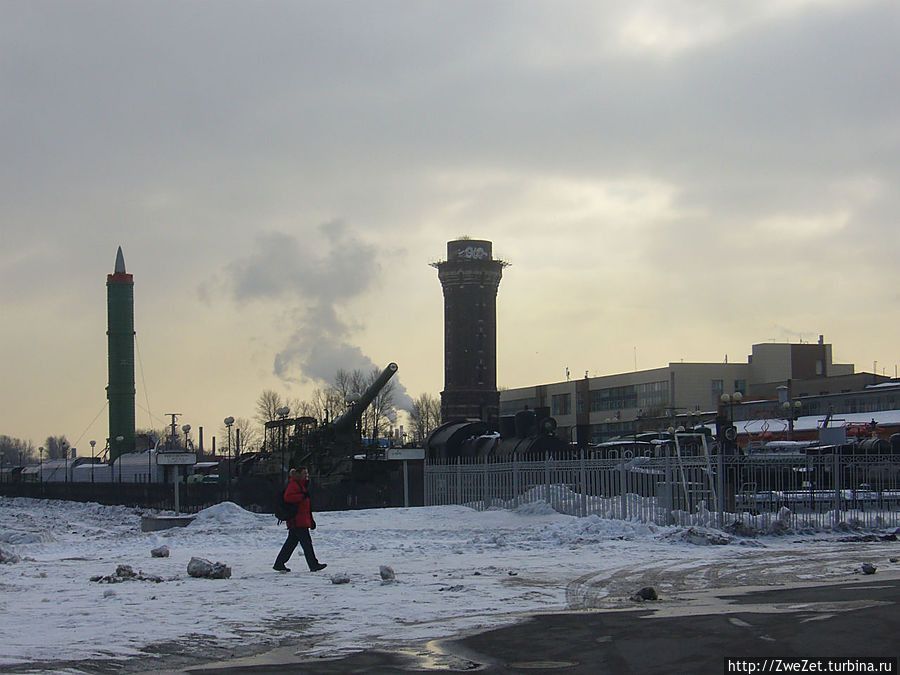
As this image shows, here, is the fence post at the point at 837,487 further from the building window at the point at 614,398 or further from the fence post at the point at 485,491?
the building window at the point at 614,398

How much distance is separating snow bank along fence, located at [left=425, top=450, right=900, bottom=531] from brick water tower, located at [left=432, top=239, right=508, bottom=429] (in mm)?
64208

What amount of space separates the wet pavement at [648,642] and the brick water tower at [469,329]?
81.2 m

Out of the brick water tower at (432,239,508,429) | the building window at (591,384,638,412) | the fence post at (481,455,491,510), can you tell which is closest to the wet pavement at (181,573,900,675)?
the fence post at (481,455,491,510)

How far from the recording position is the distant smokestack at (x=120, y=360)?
93.6m

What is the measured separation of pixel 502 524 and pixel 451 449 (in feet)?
72.7

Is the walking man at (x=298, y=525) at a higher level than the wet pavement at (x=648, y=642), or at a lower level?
higher

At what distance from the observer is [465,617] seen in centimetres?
1133

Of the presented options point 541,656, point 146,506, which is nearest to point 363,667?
point 541,656

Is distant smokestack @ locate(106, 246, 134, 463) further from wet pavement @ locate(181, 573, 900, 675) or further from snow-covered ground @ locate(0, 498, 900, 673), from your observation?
wet pavement @ locate(181, 573, 900, 675)

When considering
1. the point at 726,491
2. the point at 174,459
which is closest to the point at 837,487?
the point at 726,491

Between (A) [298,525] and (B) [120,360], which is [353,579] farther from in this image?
(B) [120,360]

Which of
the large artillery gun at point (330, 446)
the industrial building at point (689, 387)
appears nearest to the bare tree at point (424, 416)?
the industrial building at point (689, 387)

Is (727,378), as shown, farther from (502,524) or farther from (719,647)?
(719,647)

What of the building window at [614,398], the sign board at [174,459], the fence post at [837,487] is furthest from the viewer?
the building window at [614,398]
